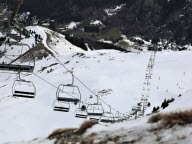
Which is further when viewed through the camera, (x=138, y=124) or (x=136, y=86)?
(x=136, y=86)

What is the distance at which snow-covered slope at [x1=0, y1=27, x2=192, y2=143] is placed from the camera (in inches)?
2141

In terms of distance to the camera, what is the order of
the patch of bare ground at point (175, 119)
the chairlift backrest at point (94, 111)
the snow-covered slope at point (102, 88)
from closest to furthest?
the patch of bare ground at point (175, 119)
the chairlift backrest at point (94, 111)
the snow-covered slope at point (102, 88)

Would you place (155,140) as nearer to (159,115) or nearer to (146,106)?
(159,115)

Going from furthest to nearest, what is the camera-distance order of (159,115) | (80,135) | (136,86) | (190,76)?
(190,76)
(136,86)
(80,135)
(159,115)

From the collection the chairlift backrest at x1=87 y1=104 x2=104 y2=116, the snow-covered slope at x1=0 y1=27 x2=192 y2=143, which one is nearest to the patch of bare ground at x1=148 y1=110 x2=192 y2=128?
the chairlift backrest at x1=87 y1=104 x2=104 y2=116

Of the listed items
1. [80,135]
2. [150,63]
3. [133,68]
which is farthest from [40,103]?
[80,135]

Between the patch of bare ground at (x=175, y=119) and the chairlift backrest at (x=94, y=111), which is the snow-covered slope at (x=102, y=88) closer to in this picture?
the chairlift backrest at (x=94, y=111)

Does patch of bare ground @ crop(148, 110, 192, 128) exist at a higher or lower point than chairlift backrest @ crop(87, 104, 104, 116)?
higher

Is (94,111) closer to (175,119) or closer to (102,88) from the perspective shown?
(102,88)

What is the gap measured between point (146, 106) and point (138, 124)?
40592 millimetres

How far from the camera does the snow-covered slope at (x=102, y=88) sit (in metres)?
54.4

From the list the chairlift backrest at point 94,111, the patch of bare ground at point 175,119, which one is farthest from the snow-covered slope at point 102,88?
the patch of bare ground at point 175,119

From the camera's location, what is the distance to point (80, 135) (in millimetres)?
18109

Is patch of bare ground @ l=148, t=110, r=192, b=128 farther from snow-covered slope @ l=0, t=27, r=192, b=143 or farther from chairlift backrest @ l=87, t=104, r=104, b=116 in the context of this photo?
snow-covered slope @ l=0, t=27, r=192, b=143
